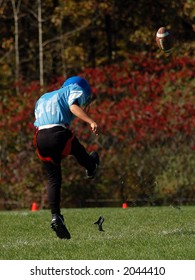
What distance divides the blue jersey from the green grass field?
4.22 feet

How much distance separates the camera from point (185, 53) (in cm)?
2830

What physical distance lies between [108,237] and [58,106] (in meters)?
1.50

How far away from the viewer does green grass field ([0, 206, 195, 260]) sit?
8.94 m

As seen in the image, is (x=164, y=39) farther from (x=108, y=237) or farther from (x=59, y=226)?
(x=59, y=226)

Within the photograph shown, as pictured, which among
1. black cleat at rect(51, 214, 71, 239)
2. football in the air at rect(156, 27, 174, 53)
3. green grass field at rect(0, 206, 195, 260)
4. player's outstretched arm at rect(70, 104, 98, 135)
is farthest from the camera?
football in the air at rect(156, 27, 174, 53)

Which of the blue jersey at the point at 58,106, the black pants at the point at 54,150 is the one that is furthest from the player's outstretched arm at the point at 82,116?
the black pants at the point at 54,150

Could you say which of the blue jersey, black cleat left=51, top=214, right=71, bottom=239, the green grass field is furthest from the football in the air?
black cleat left=51, top=214, right=71, bottom=239

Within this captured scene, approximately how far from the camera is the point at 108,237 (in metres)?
10.5

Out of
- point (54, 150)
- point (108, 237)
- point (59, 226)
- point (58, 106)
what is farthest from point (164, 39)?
point (59, 226)

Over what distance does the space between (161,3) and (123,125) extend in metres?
10.8

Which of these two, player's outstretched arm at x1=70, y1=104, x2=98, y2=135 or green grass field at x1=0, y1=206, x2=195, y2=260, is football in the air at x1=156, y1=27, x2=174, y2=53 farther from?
player's outstretched arm at x1=70, y1=104, x2=98, y2=135

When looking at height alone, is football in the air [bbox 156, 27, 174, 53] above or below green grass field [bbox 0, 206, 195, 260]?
above

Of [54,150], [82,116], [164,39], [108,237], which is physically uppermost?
[164,39]
